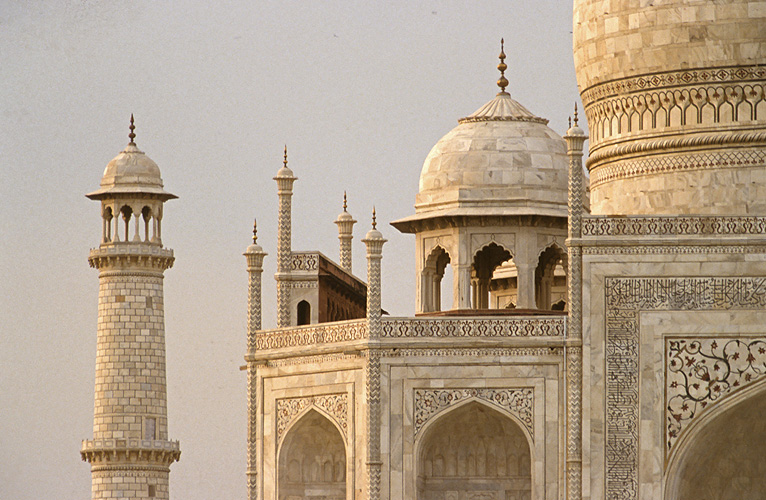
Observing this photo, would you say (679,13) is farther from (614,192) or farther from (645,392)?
(645,392)

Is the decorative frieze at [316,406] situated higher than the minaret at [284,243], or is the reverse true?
the minaret at [284,243]

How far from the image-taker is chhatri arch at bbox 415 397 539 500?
2702cm

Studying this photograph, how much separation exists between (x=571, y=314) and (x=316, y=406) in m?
3.27

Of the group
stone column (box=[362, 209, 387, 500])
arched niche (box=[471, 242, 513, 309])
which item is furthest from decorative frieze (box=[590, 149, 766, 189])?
stone column (box=[362, 209, 387, 500])

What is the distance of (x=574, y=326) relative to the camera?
26266 mm

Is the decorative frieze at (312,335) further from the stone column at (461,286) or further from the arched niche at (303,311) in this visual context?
the stone column at (461,286)

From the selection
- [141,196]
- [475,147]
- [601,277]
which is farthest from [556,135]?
[141,196]

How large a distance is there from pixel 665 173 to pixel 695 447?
3639mm

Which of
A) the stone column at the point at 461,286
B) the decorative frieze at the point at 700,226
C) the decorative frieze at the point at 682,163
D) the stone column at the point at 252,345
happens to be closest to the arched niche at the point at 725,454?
the decorative frieze at the point at 700,226

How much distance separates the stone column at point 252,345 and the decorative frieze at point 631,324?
436 cm

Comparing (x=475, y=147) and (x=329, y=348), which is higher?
(x=475, y=147)

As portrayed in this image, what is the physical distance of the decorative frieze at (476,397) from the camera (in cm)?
2638

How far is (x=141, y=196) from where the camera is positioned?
3625 cm

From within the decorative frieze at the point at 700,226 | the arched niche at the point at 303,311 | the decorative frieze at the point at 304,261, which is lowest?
the arched niche at the point at 303,311
